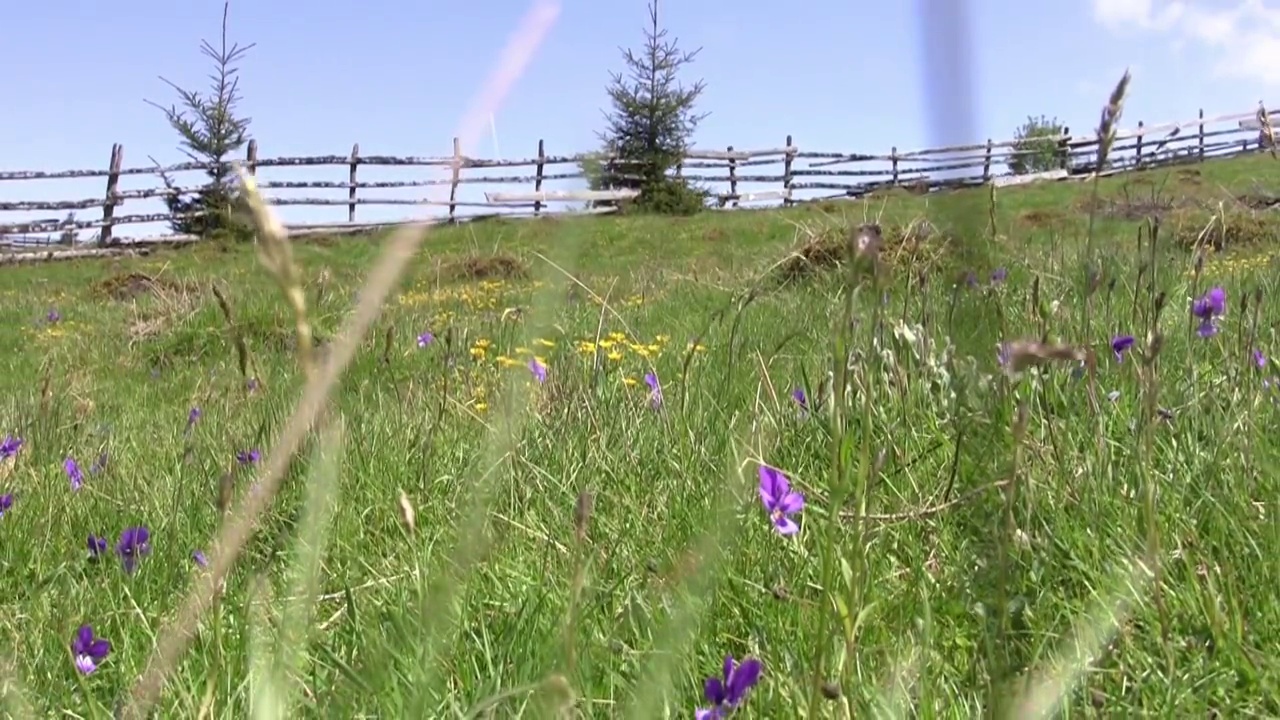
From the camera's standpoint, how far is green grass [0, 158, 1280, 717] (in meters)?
0.85

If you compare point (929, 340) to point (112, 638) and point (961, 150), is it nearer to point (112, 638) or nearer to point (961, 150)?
point (112, 638)

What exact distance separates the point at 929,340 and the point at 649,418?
0.55 m

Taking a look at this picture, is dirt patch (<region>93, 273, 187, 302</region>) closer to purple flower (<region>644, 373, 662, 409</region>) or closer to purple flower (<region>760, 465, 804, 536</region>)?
purple flower (<region>644, 373, 662, 409</region>)

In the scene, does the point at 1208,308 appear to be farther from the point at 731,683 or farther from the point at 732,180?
the point at 732,180

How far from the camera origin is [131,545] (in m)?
1.50

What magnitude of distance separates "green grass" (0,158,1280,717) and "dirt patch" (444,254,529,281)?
6.99 metres

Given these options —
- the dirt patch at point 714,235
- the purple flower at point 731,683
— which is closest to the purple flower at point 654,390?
the purple flower at point 731,683

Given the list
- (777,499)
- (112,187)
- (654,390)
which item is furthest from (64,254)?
(777,499)

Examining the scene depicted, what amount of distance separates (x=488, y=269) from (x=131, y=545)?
28.5ft

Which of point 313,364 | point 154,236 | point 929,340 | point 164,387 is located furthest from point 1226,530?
point 154,236

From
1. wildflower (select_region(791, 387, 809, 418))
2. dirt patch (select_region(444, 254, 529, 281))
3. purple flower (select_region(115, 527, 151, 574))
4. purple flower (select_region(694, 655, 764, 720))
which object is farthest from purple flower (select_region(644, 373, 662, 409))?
dirt patch (select_region(444, 254, 529, 281))

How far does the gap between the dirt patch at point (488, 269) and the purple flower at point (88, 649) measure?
8274 millimetres

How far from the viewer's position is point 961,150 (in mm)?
344

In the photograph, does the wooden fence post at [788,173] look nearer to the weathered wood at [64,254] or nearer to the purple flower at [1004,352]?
the weathered wood at [64,254]
